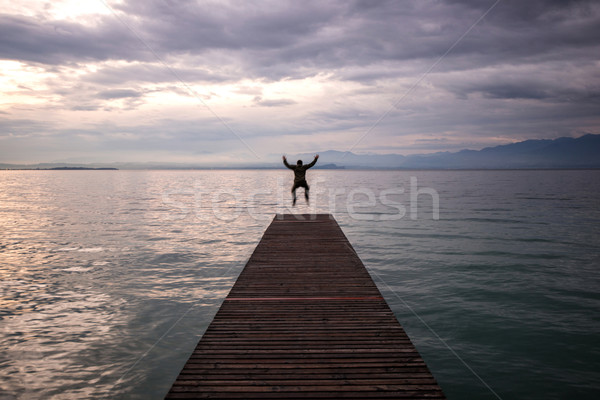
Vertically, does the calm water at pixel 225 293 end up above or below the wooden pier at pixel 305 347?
below

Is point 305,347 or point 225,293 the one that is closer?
point 305,347

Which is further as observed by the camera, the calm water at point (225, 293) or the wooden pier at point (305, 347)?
the calm water at point (225, 293)

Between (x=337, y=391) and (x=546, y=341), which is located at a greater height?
(x=337, y=391)

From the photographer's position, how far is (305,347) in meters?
6.41

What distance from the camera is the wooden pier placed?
519 centimetres

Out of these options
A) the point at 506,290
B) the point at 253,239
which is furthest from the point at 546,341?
the point at 253,239

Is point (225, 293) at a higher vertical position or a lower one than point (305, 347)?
lower

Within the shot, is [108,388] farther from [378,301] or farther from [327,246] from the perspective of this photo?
[327,246]

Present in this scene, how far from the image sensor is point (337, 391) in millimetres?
5125

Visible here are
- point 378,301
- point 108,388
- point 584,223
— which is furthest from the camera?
point 584,223

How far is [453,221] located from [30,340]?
26.9 meters

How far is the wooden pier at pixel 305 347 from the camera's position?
5191mm

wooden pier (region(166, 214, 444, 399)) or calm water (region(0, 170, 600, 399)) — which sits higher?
wooden pier (region(166, 214, 444, 399))

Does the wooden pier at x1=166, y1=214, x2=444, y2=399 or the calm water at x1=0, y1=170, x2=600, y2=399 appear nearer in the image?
the wooden pier at x1=166, y1=214, x2=444, y2=399
